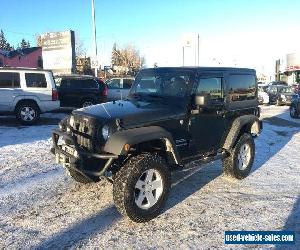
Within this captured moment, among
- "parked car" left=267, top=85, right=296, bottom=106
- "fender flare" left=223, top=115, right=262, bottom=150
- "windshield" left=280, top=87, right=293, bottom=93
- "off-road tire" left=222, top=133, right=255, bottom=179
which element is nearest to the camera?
"fender flare" left=223, top=115, right=262, bottom=150

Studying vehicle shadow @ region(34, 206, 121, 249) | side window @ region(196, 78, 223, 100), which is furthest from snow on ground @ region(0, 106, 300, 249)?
side window @ region(196, 78, 223, 100)

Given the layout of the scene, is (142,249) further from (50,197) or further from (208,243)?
(50,197)

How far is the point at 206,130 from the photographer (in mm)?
6195

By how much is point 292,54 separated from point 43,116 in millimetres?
44273

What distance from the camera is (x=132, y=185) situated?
4789 mm

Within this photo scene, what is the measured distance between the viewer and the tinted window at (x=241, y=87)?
6.85 metres

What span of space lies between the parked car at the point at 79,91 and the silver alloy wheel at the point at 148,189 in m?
12.4

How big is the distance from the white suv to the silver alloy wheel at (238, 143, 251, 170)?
27.5ft

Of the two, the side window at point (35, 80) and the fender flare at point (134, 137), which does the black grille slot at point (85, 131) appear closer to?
the fender flare at point (134, 137)

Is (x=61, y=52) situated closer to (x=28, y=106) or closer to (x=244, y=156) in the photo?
(x=28, y=106)

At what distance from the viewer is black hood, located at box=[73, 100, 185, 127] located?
5.09 metres


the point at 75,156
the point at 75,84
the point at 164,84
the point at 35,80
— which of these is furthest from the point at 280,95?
the point at 75,156

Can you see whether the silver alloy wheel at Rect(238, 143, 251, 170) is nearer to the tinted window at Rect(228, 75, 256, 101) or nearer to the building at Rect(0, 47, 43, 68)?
the tinted window at Rect(228, 75, 256, 101)

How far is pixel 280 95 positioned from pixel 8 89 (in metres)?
20.2
